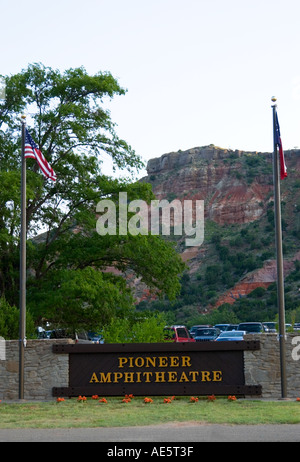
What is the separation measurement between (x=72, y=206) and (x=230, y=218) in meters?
78.5

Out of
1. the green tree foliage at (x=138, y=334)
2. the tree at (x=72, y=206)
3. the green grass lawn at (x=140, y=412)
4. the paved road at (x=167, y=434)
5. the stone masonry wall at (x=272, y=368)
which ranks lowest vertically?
the green grass lawn at (x=140, y=412)

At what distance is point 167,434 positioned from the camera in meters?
10.8

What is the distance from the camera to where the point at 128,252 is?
28797 millimetres

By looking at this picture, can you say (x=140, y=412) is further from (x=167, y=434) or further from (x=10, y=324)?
(x=10, y=324)

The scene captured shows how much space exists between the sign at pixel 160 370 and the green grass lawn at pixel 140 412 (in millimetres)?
285

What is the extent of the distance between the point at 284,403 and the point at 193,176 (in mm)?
110441

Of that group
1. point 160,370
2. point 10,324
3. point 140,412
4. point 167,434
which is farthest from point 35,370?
point 167,434

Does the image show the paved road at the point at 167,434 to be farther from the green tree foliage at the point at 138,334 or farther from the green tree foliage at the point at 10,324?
the green tree foliage at the point at 10,324

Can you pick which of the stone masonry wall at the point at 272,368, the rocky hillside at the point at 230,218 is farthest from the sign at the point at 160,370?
the rocky hillside at the point at 230,218

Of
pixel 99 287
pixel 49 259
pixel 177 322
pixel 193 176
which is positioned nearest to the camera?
pixel 99 287

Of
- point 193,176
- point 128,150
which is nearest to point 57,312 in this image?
point 128,150

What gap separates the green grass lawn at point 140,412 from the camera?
12.3 m

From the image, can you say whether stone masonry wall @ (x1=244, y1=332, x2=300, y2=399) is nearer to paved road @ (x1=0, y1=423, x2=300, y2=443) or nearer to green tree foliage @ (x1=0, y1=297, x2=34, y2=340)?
paved road @ (x1=0, y1=423, x2=300, y2=443)

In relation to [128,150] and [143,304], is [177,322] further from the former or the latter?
[128,150]
